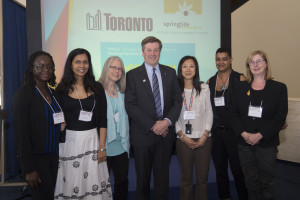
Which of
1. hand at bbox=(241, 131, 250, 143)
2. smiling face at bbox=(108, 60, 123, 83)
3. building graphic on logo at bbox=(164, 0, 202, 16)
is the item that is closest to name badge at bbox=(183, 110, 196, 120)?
hand at bbox=(241, 131, 250, 143)

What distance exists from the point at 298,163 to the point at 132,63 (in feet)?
11.4

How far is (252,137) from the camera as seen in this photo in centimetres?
201

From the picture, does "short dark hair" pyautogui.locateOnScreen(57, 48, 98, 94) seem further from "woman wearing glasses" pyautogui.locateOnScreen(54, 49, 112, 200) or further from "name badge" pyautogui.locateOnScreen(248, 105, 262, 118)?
"name badge" pyautogui.locateOnScreen(248, 105, 262, 118)

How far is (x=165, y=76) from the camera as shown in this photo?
2.24 metres

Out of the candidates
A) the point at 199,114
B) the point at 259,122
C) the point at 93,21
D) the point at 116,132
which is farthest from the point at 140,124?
the point at 93,21

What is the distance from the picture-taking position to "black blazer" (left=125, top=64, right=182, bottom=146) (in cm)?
208

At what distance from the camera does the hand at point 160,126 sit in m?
2.05

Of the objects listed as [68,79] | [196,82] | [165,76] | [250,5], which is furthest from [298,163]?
[68,79]

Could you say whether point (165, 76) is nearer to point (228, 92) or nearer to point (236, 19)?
point (228, 92)

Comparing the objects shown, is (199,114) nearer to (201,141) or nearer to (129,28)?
(201,141)

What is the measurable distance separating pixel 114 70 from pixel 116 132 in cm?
59

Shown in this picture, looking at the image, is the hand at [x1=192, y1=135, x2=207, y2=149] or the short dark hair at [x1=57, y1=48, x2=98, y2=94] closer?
the short dark hair at [x1=57, y1=48, x2=98, y2=94]

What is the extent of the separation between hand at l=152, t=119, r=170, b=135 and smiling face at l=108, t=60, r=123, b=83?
1.91 feet

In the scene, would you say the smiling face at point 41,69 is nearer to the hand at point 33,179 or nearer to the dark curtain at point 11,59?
the hand at point 33,179
